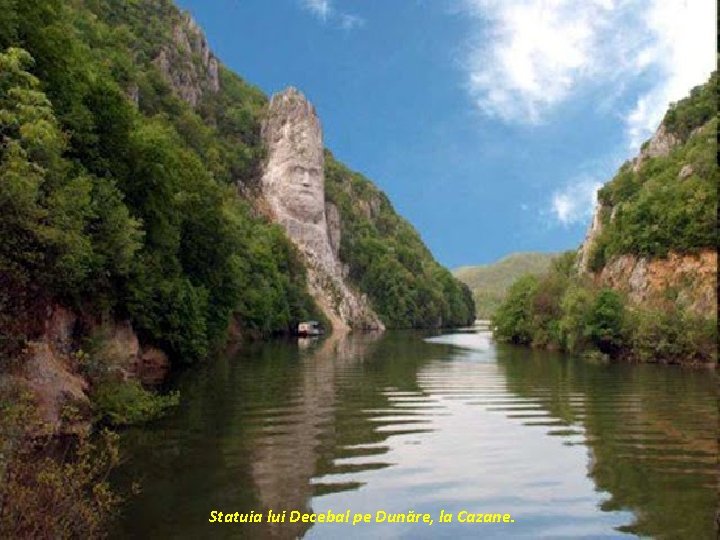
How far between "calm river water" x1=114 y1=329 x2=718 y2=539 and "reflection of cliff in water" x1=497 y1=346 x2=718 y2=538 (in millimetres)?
52

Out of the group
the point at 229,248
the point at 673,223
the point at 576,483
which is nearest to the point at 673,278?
the point at 673,223

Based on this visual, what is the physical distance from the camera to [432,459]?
1549 centimetres

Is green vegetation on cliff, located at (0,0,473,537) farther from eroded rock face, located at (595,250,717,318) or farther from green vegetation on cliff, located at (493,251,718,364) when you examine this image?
eroded rock face, located at (595,250,717,318)

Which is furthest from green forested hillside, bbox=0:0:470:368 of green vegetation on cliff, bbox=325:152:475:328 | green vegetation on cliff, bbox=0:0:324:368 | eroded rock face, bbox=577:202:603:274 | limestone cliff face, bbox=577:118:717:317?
green vegetation on cliff, bbox=325:152:475:328

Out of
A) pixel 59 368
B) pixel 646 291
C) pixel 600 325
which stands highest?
pixel 646 291

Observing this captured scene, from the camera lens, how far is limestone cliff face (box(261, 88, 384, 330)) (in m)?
128

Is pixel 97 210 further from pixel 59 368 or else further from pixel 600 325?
pixel 600 325

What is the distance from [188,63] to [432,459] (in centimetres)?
12601

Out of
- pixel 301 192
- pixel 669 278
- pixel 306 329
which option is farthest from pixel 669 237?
pixel 301 192

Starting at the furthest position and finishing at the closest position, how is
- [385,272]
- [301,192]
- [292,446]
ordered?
[385,272] → [301,192] → [292,446]

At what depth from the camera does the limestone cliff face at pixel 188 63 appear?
391 feet

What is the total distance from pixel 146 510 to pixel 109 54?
64.5 meters

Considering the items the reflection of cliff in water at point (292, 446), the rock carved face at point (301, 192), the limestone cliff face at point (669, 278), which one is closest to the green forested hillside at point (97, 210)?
the reflection of cliff in water at point (292, 446)

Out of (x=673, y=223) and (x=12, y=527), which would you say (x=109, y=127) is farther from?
(x=673, y=223)
